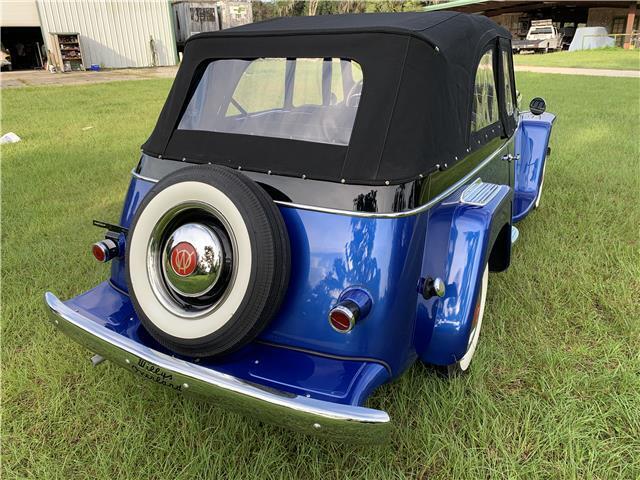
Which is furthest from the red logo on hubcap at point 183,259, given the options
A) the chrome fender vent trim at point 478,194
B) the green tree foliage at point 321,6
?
the green tree foliage at point 321,6

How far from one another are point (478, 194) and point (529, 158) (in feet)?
6.97

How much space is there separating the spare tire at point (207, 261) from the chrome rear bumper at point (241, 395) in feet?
0.39

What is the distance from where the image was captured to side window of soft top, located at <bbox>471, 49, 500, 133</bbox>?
8.56 feet

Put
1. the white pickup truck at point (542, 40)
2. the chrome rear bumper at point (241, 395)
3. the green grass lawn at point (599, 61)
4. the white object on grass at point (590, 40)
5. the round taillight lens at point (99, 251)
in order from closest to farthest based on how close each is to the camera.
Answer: the chrome rear bumper at point (241, 395) < the round taillight lens at point (99, 251) < the green grass lawn at point (599, 61) < the white object on grass at point (590, 40) < the white pickup truck at point (542, 40)

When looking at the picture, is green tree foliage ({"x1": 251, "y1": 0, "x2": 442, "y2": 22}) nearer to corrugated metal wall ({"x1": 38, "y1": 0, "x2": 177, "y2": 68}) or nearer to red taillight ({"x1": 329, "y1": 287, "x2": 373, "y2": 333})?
corrugated metal wall ({"x1": 38, "y1": 0, "x2": 177, "y2": 68})

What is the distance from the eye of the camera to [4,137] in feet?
24.8

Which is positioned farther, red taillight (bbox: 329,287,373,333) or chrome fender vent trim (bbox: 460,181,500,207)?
A: chrome fender vent trim (bbox: 460,181,500,207)

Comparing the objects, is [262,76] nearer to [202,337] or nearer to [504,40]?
[202,337]

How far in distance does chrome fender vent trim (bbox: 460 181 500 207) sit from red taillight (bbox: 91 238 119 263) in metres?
1.63

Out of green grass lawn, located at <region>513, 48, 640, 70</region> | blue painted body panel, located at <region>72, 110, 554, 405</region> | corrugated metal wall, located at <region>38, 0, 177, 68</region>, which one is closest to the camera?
blue painted body panel, located at <region>72, 110, 554, 405</region>

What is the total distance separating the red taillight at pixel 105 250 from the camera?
2215mm

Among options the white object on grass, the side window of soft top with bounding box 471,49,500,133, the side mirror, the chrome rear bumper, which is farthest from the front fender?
the white object on grass

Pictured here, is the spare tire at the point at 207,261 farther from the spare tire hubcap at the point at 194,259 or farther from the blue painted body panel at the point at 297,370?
the blue painted body panel at the point at 297,370

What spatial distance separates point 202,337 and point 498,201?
1.48 metres
